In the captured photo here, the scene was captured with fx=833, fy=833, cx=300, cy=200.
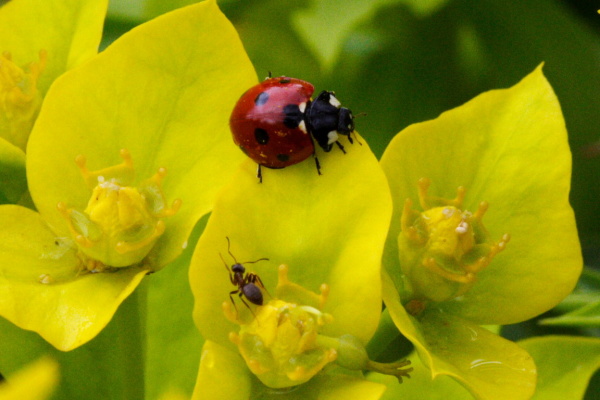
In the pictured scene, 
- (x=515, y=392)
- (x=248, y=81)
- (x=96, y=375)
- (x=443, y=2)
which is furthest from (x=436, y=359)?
(x=443, y=2)

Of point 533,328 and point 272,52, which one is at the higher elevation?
point 272,52

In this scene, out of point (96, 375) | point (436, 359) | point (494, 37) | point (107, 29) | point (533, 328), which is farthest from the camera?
point (494, 37)

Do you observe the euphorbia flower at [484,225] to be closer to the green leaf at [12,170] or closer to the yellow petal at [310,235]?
the yellow petal at [310,235]

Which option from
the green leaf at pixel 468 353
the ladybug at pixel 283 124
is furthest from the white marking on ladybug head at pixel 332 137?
the green leaf at pixel 468 353

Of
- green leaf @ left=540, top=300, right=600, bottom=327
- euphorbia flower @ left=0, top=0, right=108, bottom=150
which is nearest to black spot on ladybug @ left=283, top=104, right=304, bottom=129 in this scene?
euphorbia flower @ left=0, top=0, right=108, bottom=150

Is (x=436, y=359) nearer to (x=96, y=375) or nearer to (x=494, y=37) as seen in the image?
(x=96, y=375)

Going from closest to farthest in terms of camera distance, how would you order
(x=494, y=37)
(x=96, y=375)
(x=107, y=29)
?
(x=96, y=375), (x=107, y=29), (x=494, y=37)

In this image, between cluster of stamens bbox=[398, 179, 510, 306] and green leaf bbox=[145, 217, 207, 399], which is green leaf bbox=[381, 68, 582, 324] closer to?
cluster of stamens bbox=[398, 179, 510, 306]
